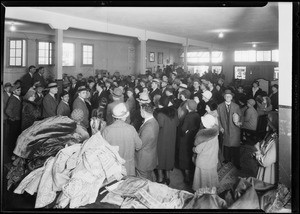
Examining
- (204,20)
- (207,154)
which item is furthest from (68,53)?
(207,154)

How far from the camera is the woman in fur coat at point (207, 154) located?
13.4ft

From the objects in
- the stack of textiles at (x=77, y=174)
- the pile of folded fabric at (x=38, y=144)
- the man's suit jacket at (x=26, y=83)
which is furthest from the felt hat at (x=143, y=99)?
the man's suit jacket at (x=26, y=83)

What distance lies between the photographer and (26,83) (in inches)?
167

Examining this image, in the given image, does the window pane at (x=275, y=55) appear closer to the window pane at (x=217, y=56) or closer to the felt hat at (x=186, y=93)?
the window pane at (x=217, y=56)

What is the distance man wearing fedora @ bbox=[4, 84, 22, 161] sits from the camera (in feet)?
13.8

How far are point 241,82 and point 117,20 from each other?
214cm

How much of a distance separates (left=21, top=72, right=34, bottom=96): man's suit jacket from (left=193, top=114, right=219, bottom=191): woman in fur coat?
→ 2.57 metres

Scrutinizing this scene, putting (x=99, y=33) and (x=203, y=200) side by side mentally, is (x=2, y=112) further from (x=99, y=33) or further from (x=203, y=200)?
(x=203, y=200)

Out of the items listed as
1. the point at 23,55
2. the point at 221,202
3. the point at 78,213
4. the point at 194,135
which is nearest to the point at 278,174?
the point at 221,202

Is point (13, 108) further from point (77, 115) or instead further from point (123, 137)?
point (123, 137)

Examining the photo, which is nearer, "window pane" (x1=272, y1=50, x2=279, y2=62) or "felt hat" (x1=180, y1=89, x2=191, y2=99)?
"window pane" (x1=272, y1=50, x2=279, y2=62)

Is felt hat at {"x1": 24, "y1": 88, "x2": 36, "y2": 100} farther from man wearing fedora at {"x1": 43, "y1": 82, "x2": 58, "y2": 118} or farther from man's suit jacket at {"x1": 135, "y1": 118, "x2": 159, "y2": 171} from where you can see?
man's suit jacket at {"x1": 135, "y1": 118, "x2": 159, "y2": 171}

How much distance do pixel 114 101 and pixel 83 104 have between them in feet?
1.61

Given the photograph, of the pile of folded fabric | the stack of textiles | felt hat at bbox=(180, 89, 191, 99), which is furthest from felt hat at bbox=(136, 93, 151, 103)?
the pile of folded fabric
